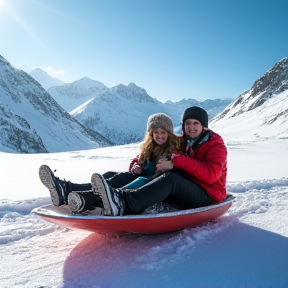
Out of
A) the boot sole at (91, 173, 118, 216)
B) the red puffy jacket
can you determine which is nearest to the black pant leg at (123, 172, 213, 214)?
the red puffy jacket

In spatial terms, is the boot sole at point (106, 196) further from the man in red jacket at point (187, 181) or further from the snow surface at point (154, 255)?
the snow surface at point (154, 255)

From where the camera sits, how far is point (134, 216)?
2.66 metres

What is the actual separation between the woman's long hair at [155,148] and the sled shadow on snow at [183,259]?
41.6 inches

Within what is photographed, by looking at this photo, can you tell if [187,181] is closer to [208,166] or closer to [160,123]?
[208,166]

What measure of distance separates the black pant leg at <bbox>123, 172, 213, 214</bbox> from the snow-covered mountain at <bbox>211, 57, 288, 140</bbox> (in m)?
51.1

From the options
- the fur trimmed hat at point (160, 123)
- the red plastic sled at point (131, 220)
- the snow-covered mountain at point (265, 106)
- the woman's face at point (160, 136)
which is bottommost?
the red plastic sled at point (131, 220)

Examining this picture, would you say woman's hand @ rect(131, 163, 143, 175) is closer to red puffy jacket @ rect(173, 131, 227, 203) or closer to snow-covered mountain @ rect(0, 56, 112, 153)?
red puffy jacket @ rect(173, 131, 227, 203)

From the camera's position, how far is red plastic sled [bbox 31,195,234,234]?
2.60 meters

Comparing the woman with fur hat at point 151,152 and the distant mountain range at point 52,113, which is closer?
the woman with fur hat at point 151,152

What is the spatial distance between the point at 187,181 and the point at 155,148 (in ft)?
3.09

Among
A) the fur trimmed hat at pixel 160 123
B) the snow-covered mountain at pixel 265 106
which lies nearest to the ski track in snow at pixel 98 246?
the fur trimmed hat at pixel 160 123

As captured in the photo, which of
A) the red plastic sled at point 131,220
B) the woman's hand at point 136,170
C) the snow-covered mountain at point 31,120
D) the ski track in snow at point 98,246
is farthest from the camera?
the snow-covered mountain at point 31,120

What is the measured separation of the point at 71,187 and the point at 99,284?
1304 millimetres

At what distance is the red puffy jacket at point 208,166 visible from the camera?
10.7ft
